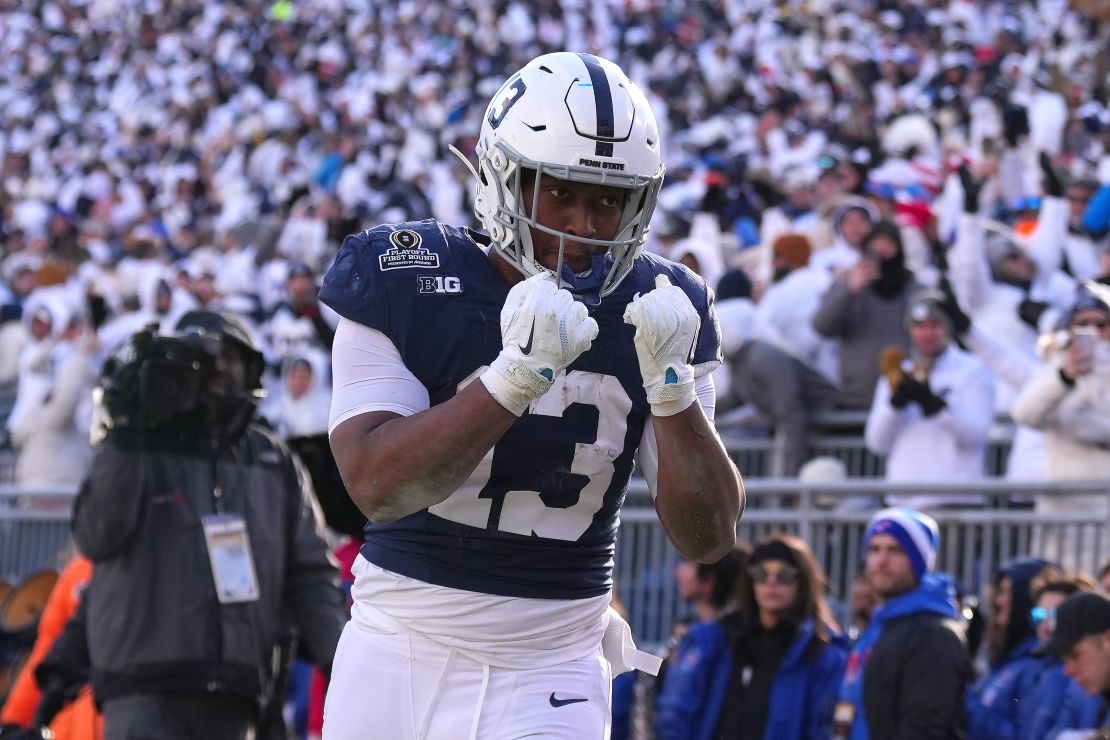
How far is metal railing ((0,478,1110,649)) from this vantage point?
7238 mm

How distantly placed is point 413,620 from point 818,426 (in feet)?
18.9

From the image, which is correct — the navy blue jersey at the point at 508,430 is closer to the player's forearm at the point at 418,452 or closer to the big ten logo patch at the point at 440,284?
the big ten logo patch at the point at 440,284

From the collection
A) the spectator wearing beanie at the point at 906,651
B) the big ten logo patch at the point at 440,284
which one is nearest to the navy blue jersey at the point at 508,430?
the big ten logo patch at the point at 440,284

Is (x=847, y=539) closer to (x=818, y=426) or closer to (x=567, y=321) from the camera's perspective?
(x=818, y=426)

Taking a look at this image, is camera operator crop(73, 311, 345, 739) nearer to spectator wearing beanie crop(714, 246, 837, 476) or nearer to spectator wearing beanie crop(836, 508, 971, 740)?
spectator wearing beanie crop(836, 508, 971, 740)

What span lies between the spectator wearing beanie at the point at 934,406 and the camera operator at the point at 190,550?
10.5ft

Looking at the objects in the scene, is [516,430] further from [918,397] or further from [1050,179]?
[1050,179]

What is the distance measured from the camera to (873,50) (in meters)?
21.1

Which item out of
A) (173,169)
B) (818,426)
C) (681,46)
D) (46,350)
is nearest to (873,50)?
(681,46)

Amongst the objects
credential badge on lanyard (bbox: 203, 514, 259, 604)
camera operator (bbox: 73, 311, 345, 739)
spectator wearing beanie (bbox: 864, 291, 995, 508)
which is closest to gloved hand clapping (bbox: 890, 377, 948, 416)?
spectator wearing beanie (bbox: 864, 291, 995, 508)

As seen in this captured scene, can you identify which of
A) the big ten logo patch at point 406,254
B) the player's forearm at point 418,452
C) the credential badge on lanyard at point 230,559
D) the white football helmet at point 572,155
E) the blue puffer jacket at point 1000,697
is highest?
the white football helmet at point 572,155

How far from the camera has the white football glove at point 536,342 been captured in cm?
308

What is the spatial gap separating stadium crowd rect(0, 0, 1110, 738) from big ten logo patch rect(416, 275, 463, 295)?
120 inches

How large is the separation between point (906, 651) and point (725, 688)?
0.92 metres
